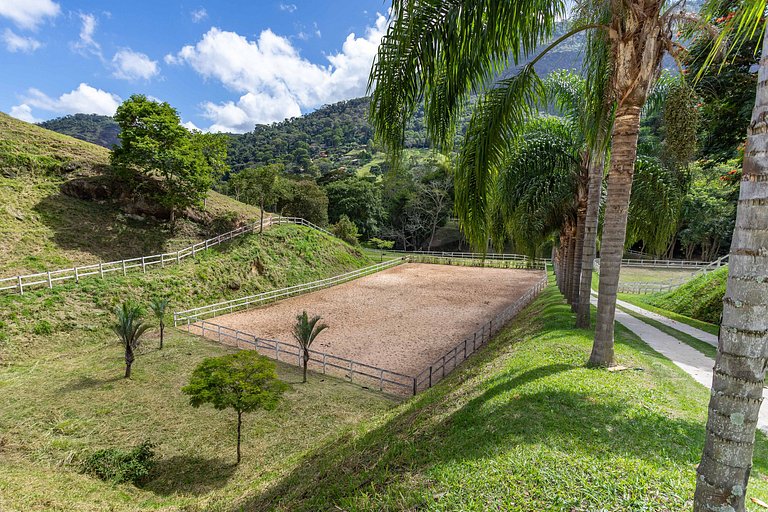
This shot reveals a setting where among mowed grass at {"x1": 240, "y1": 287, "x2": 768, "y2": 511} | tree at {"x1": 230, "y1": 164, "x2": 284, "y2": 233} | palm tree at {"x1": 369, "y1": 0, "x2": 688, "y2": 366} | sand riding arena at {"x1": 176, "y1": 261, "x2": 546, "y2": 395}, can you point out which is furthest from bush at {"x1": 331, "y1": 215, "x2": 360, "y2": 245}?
palm tree at {"x1": 369, "y1": 0, "x2": 688, "y2": 366}

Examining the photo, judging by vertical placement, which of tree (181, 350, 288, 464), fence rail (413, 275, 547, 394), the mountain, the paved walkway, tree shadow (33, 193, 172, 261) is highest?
the mountain

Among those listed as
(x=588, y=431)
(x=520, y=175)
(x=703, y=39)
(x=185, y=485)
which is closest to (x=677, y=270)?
(x=520, y=175)

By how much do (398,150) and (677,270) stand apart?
4252 cm

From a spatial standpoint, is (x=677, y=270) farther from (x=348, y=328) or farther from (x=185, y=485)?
(x=185, y=485)

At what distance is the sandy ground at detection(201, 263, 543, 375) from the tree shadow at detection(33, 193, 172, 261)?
25.7ft

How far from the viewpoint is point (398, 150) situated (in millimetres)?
4320

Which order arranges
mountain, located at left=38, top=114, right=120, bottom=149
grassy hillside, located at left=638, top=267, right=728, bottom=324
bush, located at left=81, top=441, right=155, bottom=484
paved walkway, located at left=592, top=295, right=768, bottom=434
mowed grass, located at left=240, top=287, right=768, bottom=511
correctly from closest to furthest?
mowed grass, located at left=240, top=287, right=768, bottom=511 → paved walkway, located at left=592, top=295, right=768, bottom=434 → bush, located at left=81, top=441, right=155, bottom=484 → grassy hillside, located at left=638, top=267, right=728, bottom=324 → mountain, located at left=38, top=114, right=120, bottom=149

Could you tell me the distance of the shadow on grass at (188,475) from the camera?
7.20 m

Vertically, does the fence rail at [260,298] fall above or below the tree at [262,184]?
below

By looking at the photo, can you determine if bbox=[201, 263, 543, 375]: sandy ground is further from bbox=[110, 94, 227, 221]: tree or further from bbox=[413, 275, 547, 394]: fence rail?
bbox=[110, 94, 227, 221]: tree

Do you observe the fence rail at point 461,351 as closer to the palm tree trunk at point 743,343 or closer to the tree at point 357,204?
the palm tree trunk at point 743,343

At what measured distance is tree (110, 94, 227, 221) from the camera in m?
21.6

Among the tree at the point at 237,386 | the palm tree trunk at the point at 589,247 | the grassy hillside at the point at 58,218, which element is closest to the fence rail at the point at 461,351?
the palm tree trunk at the point at 589,247

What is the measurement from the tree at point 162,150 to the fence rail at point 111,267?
3060mm
